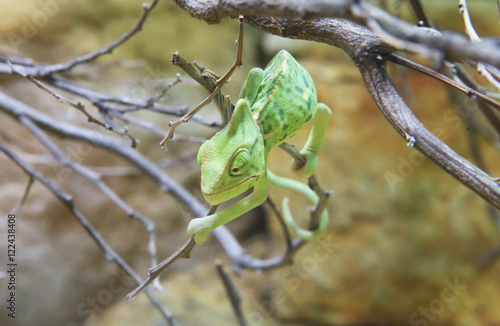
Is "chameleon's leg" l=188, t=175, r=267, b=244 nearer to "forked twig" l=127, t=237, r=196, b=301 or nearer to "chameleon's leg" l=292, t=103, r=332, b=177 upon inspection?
"forked twig" l=127, t=237, r=196, b=301

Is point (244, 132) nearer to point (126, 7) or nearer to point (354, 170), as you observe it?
point (354, 170)

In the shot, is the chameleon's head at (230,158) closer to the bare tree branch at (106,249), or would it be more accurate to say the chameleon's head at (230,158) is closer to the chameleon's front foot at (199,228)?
the chameleon's front foot at (199,228)

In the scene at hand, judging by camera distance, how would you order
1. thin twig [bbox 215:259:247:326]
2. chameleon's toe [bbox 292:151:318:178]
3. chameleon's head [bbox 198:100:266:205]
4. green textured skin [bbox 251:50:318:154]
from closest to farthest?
chameleon's head [bbox 198:100:266:205]
green textured skin [bbox 251:50:318:154]
chameleon's toe [bbox 292:151:318:178]
thin twig [bbox 215:259:247:326]

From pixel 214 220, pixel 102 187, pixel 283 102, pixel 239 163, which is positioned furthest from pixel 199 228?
pixel 102 187

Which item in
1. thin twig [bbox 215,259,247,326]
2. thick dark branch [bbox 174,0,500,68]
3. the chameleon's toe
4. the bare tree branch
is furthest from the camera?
thin twig [bbox 215,259,247,326]

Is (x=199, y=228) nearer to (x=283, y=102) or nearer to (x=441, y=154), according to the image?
(x=283, y=102)

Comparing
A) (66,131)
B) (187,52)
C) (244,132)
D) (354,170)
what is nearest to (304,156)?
(244,132)

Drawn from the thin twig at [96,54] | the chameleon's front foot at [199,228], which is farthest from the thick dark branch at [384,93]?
the thin twig at [96,54]

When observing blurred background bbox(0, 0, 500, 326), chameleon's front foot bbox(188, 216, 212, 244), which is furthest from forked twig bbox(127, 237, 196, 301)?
blurred background bbox(0, 0, 500, 326)
